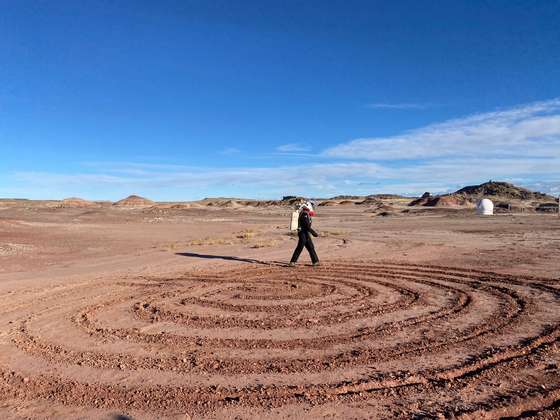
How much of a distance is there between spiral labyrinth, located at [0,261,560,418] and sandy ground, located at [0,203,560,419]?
0.02 metres

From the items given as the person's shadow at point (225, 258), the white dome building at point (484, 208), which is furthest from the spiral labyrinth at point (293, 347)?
the white dome building at point (484, 208)

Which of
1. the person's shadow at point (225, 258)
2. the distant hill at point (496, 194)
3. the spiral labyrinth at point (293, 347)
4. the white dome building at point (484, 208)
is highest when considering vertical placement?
the distant hill at point (496, 194)

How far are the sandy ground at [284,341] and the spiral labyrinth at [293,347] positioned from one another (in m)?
0.02

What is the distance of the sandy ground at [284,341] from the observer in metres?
4.79

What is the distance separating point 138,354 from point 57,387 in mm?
1217

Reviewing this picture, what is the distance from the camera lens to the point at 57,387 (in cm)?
532

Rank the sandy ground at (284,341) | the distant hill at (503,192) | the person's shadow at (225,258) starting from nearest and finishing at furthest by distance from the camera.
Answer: the sandy ground at (284,341) → the person's shadow at (225,258) → the distant hill at (503,192)

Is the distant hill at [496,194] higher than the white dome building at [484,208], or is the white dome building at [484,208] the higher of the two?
the distant hill at [496,194]

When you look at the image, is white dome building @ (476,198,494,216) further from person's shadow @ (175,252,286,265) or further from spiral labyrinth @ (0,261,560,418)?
spiral labyrinth @ (0,261,560,418)

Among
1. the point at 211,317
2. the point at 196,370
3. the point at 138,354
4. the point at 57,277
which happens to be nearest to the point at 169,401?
the point at 196,370

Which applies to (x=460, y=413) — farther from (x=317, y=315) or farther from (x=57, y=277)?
(x=57, y=277)

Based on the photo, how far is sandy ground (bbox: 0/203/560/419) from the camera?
4785 mm

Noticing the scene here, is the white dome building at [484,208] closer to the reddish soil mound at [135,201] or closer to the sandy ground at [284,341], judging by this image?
the sandy ground at [284,341]

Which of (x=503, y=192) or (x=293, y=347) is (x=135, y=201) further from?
(x=293, y=347)
